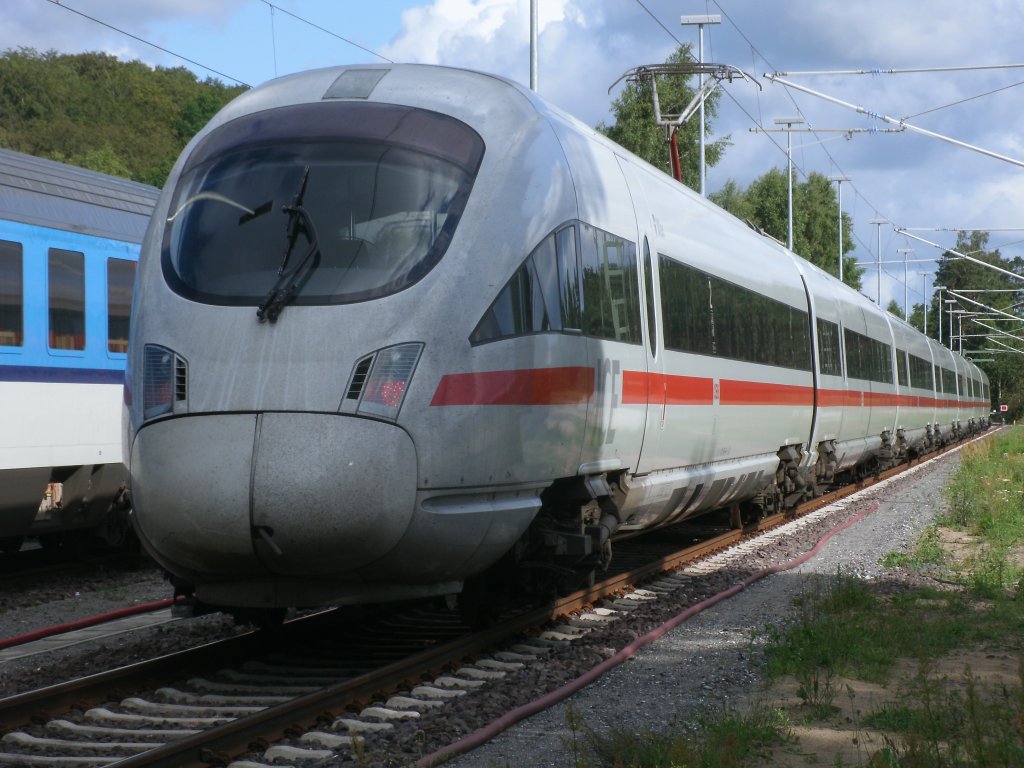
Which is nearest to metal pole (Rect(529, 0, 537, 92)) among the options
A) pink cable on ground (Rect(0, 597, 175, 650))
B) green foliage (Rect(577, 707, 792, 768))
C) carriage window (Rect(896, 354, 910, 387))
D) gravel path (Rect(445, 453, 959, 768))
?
carriage window (Rect(896, 354, 910, 387))

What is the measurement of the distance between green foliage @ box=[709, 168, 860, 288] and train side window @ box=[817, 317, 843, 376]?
5271cm

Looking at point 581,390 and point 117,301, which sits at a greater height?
point 117,301

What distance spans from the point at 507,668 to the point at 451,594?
0.57 m

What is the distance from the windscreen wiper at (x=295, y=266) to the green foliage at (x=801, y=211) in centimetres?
6459

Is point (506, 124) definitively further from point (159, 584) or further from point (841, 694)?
point (159, 584)

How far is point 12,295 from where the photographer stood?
10.3 meters

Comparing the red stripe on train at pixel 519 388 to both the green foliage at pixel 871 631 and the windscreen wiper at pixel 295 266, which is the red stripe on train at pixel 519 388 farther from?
the green foliage at pixel 871 631

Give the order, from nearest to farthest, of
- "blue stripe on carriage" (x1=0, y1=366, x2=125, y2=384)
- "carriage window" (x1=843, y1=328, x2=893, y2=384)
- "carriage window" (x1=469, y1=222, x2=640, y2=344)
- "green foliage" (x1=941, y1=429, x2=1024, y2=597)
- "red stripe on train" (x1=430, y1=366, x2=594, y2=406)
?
"red stripe on train" (x1=430, y1=366, x2=594, y2=406)
"carriage window" (x1=469, y1=222, x2=640, y2=344)
"blue stripe on carriage" (x1=0, y1=366, x2=125, y2=384)
"green foliage" (x1=941, y1=429, x2=1024, y2=597)
"carriage window" (x1=843, y1=328, x2=893, y2=384)

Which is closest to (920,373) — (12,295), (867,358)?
(867,358)

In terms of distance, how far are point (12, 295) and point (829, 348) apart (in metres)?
11.0

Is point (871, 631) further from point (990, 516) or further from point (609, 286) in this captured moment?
point (990, 516)

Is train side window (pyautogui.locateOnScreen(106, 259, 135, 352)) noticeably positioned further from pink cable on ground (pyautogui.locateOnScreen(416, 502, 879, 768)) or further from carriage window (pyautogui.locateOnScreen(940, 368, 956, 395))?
Answer: carriage window (pyautogui.locateOnScreen(940, 368, 956, 395))

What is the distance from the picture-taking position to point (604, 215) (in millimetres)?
8484

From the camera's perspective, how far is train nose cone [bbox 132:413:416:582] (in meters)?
6.10
